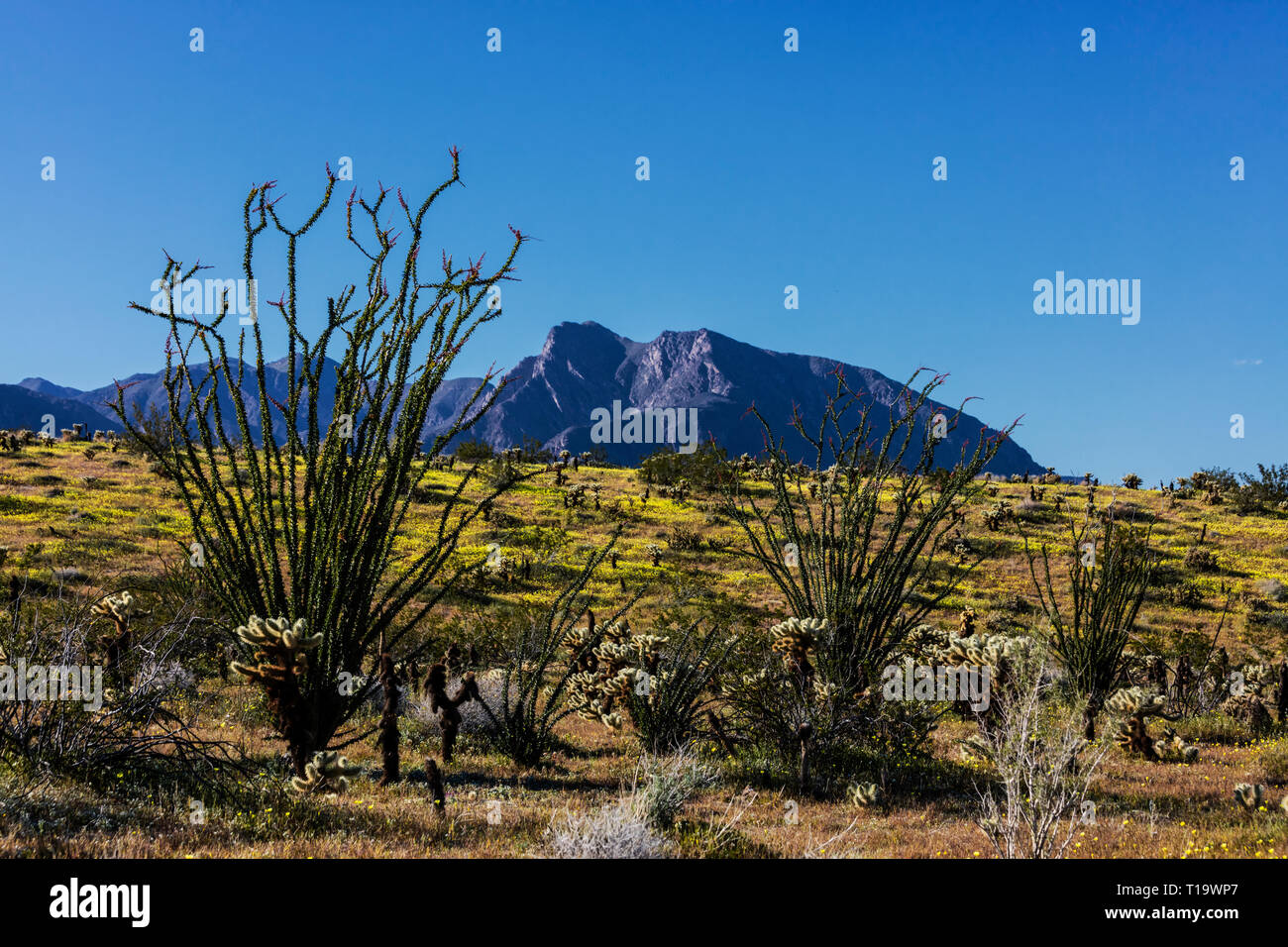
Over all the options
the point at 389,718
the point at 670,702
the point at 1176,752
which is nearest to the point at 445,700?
the point at 389,718

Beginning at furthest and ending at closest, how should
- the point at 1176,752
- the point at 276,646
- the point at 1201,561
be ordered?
1. the point at 1201,561
2. the point at 1176,752
3. the point at 276,646

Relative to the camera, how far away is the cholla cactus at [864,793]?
6934mm

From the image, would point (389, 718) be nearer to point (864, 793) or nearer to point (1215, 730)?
point (864, 793)

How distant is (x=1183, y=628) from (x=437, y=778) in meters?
23.9

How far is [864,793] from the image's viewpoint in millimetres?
6969

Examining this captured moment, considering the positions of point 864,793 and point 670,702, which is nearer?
point 864,793

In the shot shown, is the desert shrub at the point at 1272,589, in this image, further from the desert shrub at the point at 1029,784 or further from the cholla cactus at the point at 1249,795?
the cholla cactus at the point at 1249,795

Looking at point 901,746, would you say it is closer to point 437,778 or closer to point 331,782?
point 437,778

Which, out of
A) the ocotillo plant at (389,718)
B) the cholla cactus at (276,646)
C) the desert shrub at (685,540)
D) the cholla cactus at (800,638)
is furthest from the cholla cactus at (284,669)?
the desert shrub at (685,540)

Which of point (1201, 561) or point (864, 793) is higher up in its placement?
point (1201, 561)

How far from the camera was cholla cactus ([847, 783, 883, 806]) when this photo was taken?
22.7 feet

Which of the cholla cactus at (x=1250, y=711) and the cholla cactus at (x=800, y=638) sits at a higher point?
the cholla cactus at (x=800, y=638)
